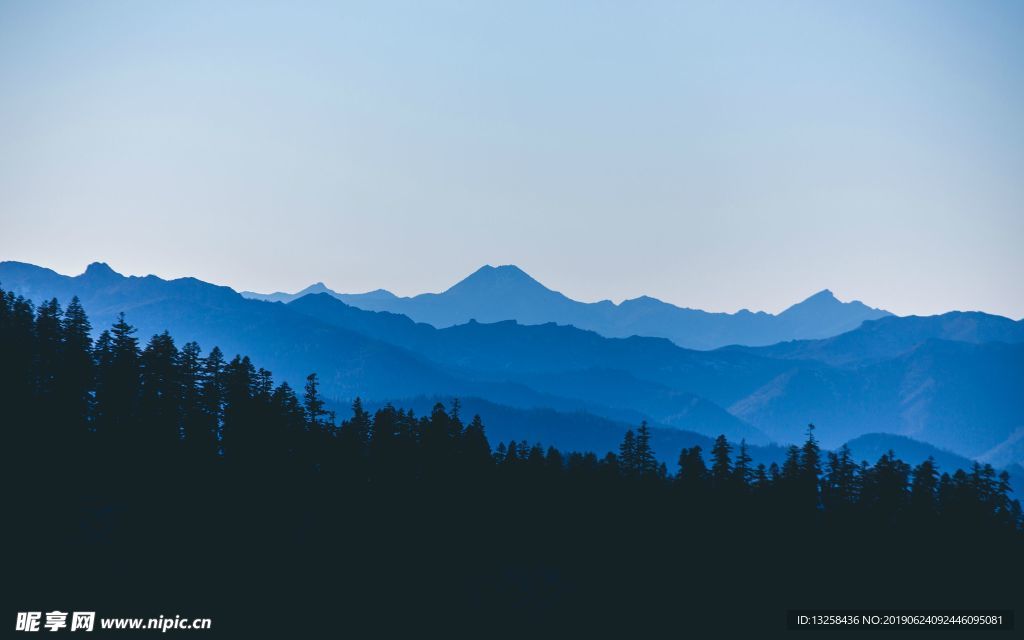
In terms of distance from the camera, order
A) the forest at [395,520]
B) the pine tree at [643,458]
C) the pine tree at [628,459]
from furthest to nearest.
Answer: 1. the pine tree at [643,458]
2. the pine tree at [628,459]
3. the forest at [395,520]

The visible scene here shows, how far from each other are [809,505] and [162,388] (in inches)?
3217

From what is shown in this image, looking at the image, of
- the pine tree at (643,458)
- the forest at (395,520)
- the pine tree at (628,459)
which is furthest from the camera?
the pine tree at (643,458)

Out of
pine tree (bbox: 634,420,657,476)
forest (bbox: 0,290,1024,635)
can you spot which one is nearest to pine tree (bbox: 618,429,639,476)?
pine tree (bbox: 634,420,657,476)

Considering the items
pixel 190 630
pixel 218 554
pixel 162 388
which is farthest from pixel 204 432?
pixel 190 630

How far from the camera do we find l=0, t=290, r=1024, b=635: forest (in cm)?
10231

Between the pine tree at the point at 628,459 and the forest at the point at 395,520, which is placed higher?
the pine tree at the point at 628,459

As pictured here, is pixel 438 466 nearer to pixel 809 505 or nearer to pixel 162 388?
pixel 162 388

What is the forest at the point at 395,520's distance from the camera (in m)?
102

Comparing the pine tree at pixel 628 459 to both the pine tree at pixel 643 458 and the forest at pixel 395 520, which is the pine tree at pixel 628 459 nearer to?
the pine tree at pixel 643 458

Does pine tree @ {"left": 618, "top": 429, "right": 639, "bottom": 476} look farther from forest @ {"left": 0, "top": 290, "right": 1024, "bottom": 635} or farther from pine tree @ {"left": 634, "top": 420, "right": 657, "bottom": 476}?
forest @ {"left": 0, "top": 290, "right": 1024, "bottom": 635}

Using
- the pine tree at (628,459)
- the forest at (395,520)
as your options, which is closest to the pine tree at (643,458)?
the pine tree at (628,459)

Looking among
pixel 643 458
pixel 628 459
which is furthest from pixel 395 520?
pixel 643 458

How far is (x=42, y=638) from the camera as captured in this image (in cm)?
8569

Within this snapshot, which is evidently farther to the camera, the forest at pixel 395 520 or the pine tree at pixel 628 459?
the pine tree at pixel 628 459
